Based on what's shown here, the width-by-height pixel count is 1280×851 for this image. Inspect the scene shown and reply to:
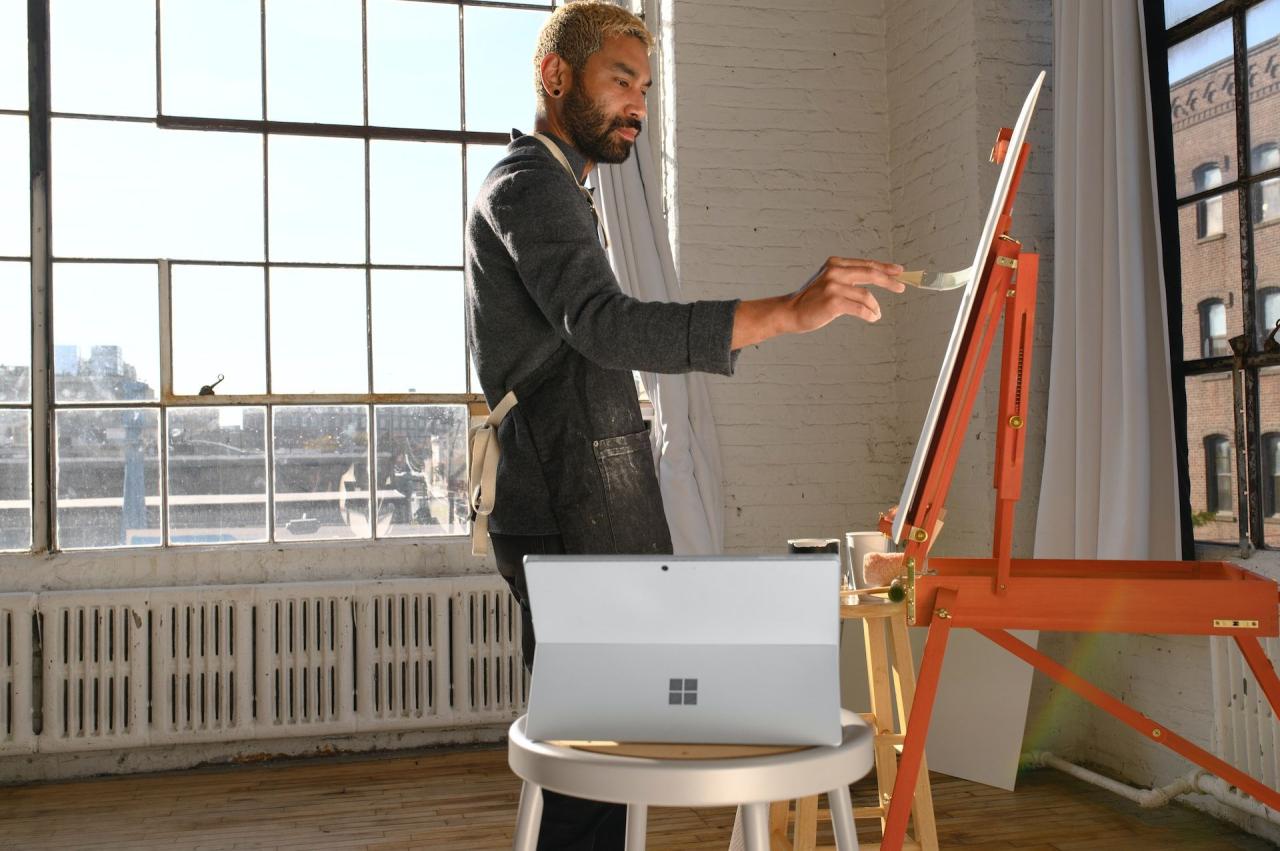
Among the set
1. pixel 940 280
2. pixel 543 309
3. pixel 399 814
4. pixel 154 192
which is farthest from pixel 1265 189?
pixel 154 192

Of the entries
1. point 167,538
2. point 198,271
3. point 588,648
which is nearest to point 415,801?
point 167,538

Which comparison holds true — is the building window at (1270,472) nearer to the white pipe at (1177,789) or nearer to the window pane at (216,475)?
the white pipe at (1177,789)

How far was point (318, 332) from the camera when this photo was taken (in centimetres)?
383

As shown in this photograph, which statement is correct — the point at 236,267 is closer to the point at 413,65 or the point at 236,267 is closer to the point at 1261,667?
the point at 413,65

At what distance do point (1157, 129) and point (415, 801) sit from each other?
269 cm

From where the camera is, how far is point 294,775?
3469 mm

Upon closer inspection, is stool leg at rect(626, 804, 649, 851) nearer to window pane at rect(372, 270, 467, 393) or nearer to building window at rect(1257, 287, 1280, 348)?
building window at rect(1257, 287, 1280, 348)

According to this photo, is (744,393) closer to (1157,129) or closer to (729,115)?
(729,115)

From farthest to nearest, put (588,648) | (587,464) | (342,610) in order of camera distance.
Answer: (342,610) < (587,464) < (588,648)

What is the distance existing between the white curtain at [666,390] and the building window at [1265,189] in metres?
1.57

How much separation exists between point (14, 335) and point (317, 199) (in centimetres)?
102

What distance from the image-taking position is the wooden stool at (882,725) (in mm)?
2219

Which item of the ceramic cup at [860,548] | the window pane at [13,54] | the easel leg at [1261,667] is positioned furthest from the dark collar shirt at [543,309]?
the window pane at [13,54]

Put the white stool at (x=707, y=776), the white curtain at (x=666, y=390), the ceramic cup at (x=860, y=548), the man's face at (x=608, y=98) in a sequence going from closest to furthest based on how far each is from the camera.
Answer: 1. the white stool at (x=707, y=776)
2. the man's face at (x=608, y=98)
3. the ceramic cup at (x=860, y=548)
4. the white curtain at (x=666, y=390)
